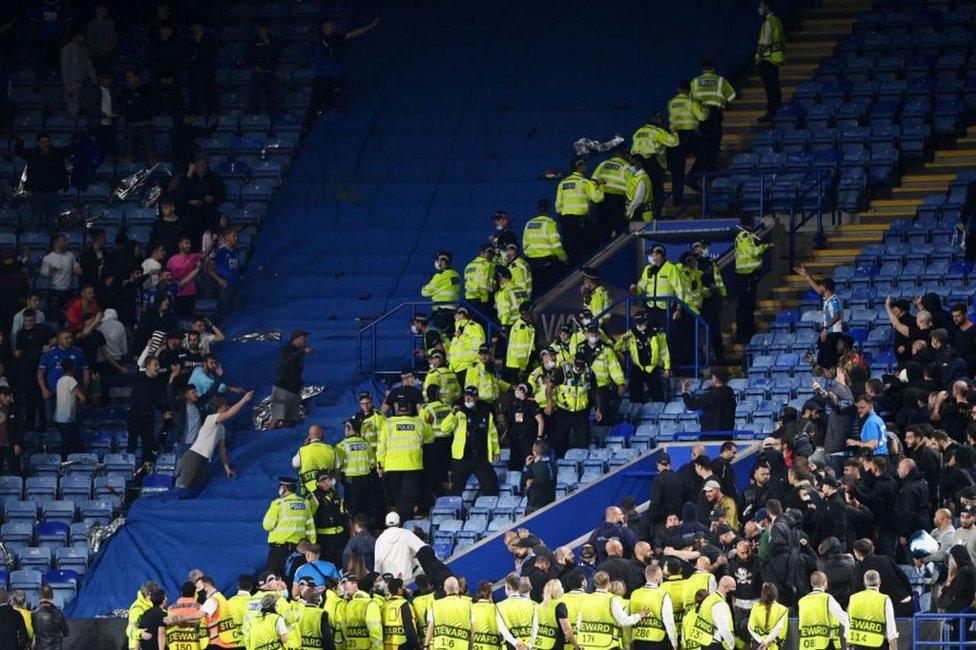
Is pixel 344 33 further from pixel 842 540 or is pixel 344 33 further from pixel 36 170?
pixel 842 540

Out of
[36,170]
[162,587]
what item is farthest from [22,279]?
[162,587]

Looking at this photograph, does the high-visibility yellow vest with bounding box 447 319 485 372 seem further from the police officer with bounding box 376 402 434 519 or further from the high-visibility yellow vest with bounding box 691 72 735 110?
the high-visibility yellow vest with bounding box 691 72 735 110

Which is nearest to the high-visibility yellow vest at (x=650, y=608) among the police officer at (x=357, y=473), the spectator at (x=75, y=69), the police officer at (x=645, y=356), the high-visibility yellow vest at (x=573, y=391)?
the high-visibility yellow vest at (x=573, y=391)

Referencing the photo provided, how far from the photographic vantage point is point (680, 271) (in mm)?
29609

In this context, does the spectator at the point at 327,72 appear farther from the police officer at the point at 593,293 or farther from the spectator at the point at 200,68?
the police officer at the point at 593,293

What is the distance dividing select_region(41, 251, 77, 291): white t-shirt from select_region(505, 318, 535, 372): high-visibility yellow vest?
6.50 metres

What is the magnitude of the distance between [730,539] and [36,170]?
524 inches

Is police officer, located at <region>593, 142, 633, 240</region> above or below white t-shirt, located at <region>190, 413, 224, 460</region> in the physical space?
above

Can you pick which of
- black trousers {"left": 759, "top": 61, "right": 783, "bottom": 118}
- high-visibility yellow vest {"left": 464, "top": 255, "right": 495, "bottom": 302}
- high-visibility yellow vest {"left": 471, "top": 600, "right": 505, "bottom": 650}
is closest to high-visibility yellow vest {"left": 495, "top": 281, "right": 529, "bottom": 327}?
high-visibility yellow vest {"left": 464, "top": 255, "right": 495, "bottom": 302}

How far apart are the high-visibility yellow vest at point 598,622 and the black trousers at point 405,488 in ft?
14.7

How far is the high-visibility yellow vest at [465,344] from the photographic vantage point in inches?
1153

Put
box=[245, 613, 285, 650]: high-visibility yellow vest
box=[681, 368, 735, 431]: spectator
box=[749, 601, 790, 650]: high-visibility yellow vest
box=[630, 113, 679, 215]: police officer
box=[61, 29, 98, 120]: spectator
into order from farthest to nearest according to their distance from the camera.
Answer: box=[61, 29, 98, 120]: spectator
box=[630, 113, 679, 215]: police officer
box=[681, 368, 735, 431]: spectator
box=[245, 613, 285, 650]: high-visibility yellow vest
box=[749, 601, 790, 650]: high-visibility yellow vest

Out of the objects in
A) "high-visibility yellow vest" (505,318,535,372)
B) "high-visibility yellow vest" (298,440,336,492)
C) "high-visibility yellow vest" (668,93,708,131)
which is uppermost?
"high-visibility yellow vest" (668,93,708,131)

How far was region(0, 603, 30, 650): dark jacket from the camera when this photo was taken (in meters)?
25.8
